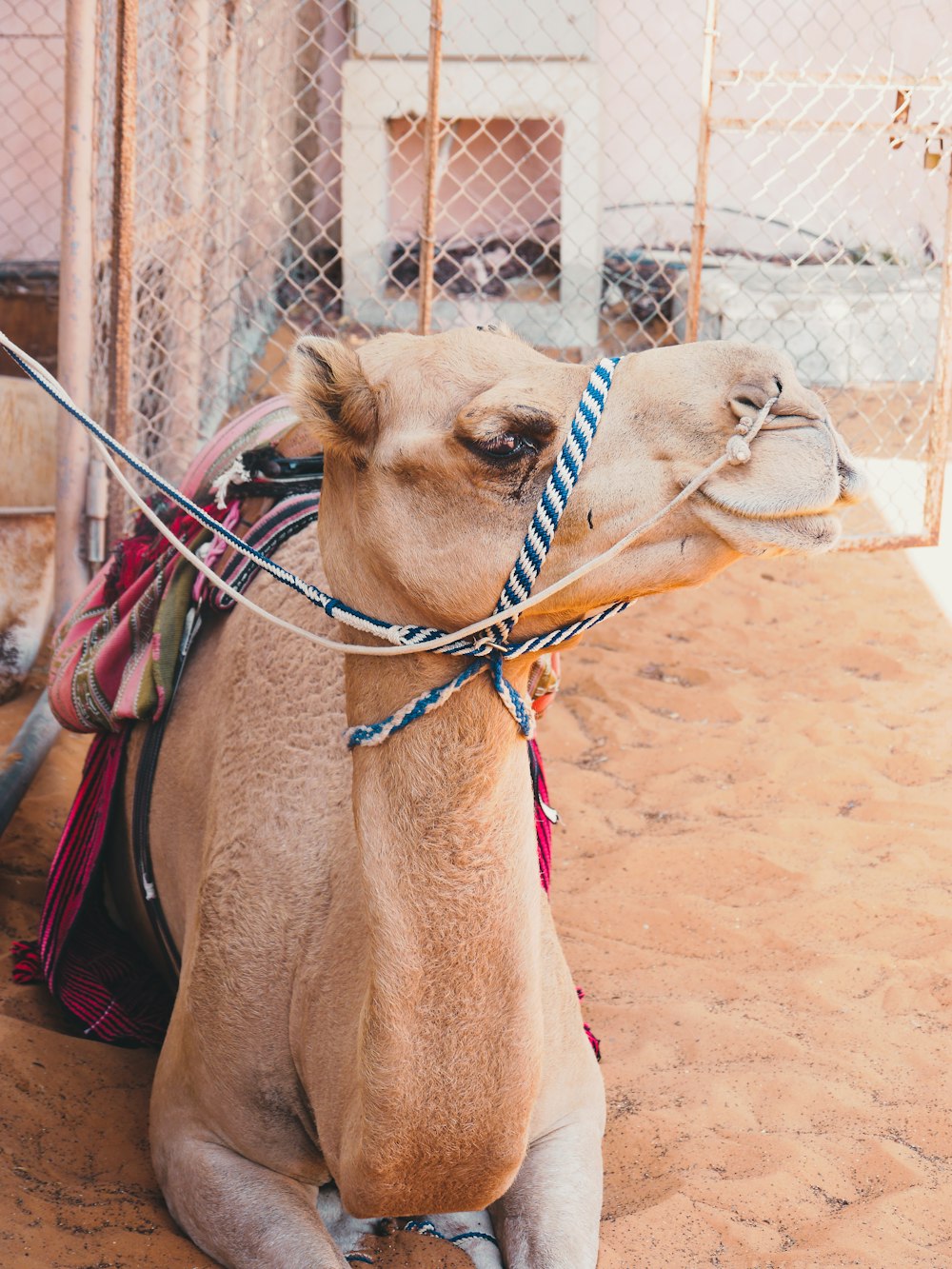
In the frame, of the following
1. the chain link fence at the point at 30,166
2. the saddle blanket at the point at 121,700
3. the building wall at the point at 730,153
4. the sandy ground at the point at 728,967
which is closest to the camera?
the sandy ground at the point at 728,967

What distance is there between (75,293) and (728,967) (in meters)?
3.02

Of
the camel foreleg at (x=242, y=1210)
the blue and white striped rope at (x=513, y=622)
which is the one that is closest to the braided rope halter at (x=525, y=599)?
the blue and white striped rope at (x=513, y=622)

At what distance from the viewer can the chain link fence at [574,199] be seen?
736 cm

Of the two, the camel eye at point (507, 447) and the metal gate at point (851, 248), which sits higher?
the metal gate at point (851, 248)

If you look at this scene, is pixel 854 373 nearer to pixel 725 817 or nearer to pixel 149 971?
pixel 725 817

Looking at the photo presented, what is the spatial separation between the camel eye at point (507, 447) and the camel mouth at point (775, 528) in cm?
24

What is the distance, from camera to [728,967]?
3.68 metres

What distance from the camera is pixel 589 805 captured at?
15.1 ft

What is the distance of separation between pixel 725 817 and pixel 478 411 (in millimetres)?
3015

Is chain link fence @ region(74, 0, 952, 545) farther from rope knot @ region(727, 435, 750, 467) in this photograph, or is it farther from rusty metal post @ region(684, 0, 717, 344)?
rope knot @ region(727, 435, 750, 467)

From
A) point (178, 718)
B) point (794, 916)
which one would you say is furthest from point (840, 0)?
point (178, 718)

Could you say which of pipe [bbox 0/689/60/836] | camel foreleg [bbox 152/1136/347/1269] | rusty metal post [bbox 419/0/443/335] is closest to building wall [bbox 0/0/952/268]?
rusty metal post [bbox 419/0/443/335]

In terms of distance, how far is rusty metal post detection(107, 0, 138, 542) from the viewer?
463 cm

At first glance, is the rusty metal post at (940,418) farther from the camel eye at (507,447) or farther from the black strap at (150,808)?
the camel eye at (507,447)
